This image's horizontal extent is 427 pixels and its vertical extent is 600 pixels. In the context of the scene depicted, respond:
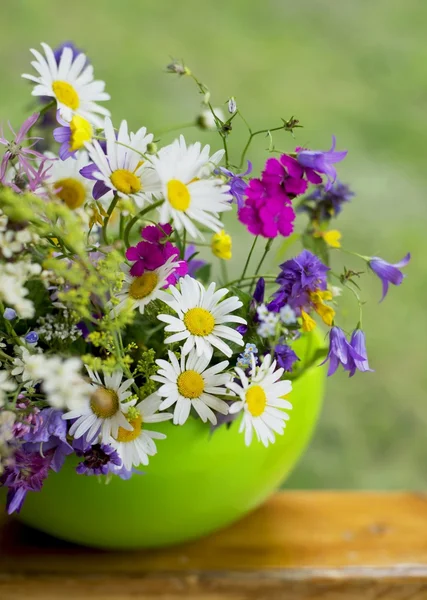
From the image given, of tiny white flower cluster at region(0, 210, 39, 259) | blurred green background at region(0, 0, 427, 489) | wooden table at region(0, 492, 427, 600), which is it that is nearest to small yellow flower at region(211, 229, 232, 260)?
tiny white flower cluster at region(0, 210, 39, 259)

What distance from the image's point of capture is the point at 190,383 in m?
0.44

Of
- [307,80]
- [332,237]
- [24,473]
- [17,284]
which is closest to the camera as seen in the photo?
[17,284]

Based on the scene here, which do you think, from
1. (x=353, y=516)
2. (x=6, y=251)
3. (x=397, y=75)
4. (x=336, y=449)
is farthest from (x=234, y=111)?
(x=397, y=75)

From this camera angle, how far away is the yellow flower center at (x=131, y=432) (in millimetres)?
448

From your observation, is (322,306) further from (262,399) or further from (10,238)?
(10,238)

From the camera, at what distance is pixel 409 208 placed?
4.37ft

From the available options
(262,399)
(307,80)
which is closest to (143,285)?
(262,399)

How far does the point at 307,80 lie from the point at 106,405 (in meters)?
1.17

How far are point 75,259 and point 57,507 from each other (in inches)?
8.4

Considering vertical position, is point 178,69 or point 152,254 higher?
point 178,69

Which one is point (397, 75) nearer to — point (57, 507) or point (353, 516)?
point (353, 516)

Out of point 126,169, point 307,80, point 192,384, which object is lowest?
point 192,384

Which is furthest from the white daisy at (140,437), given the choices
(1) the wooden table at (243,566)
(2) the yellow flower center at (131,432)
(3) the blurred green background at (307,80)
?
(3) the blurred green background at (307,80)

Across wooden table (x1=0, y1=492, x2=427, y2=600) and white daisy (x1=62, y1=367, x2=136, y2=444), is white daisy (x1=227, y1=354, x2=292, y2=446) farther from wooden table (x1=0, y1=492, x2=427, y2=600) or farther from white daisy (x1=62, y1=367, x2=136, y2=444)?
wooden table (x1=0, y1=492, x2=427, y2=600)
